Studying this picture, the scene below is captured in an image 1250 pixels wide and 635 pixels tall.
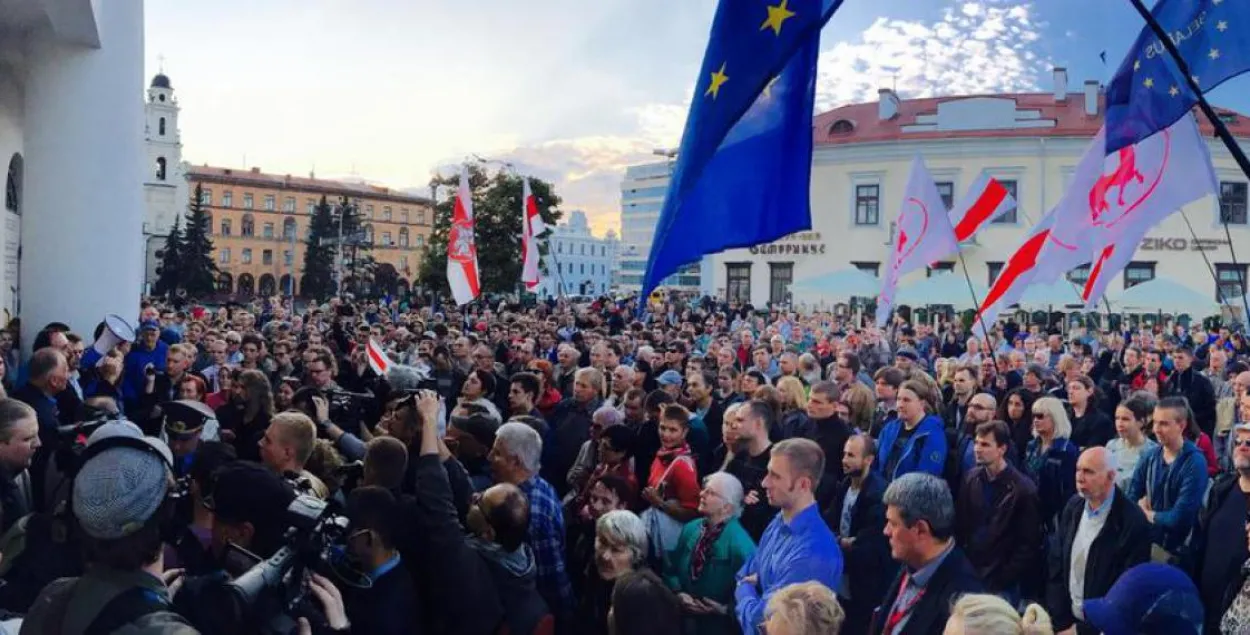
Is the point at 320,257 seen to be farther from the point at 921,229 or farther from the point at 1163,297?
the point at 921,229

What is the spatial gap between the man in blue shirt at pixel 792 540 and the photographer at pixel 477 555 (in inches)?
34.4

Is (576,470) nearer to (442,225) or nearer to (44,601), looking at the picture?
(44,601)

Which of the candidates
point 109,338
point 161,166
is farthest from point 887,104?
point 161,166

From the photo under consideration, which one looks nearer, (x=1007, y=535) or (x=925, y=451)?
(x=1007, y=535)

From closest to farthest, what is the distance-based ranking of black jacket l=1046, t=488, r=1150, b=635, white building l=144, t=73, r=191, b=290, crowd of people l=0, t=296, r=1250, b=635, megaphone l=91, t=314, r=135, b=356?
crowd of people l=0, t=296, r=1250, b=635 < black jacket l=1046, t=488, r=1150, b=635 < megaphone l=91, t=314, r=135, b=356 < white building l=144, t=73, r=191, b=290

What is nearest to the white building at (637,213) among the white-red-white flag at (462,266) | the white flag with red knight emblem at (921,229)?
the white-red-white flag at (462,266)

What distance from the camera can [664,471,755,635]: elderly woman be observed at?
4199 mm

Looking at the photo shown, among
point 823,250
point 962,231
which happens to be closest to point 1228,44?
point 962,231

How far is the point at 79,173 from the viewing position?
1113 centimetres

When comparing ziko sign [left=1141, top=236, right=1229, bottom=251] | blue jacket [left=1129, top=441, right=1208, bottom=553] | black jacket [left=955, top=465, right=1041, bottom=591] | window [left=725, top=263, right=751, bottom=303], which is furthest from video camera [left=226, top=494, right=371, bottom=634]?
window [left=725, top=263, right=751, bottom=303]

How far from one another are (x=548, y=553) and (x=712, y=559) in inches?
29.7

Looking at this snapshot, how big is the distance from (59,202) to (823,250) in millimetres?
33003

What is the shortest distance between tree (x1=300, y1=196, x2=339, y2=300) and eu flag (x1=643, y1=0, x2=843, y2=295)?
250 feet

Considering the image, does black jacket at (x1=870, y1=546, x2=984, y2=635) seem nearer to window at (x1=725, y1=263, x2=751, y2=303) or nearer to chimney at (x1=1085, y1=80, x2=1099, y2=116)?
window at (x1=725, y1=263, x2=751, y2=303)
